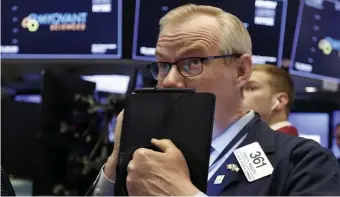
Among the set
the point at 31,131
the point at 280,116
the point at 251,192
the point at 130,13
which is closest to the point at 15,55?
the point at 31,131

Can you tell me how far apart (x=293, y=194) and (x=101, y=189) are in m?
0.44

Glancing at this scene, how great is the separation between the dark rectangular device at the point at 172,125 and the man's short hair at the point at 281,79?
1182mm

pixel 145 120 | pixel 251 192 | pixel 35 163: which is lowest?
pixel 35 163

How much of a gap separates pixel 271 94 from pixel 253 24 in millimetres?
498

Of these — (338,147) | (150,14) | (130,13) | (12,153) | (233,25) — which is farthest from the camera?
(12,153)

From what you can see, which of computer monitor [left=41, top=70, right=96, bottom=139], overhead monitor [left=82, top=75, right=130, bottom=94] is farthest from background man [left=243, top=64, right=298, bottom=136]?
computer monitor [left=41, top=70, right=96, bottom=139]

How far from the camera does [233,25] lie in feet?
4.08

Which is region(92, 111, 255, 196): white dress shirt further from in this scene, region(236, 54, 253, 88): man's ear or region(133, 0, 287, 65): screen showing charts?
region(133, 0, 287, 65): screen showing charts

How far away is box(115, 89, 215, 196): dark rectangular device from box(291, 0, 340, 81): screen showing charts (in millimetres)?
999

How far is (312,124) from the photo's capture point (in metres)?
2.03

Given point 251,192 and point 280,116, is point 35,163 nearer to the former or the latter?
point 280,116

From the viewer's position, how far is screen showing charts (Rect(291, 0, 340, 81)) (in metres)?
1.87

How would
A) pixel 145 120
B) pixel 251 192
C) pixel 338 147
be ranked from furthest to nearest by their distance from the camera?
1. pixel 338 147
2. pixel 251 192
3. pixel 145 120

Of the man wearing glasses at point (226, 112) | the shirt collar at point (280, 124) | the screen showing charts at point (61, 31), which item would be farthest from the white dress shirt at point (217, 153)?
the screen showing charts at point (61, 31)
